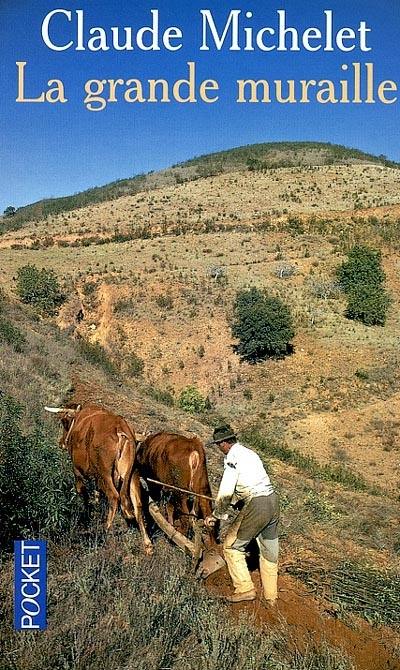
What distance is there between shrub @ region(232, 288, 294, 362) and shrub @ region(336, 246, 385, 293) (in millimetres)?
5594

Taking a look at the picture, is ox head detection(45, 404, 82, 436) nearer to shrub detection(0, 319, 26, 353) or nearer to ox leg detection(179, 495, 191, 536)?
ox leg detection(179, 495, 191, 536)

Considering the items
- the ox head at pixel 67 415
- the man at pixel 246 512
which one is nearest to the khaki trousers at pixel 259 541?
the man at pixel 246 512

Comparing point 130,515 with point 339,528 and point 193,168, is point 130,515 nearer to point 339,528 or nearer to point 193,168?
point 339,528

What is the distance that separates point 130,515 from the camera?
6.03 meters

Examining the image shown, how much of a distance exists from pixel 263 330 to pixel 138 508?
1731 centimetres

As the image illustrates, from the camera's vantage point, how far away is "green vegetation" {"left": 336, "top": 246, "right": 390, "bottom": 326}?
25656 millimetres

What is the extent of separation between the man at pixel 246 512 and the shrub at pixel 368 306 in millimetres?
21217

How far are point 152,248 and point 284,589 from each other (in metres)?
31.2

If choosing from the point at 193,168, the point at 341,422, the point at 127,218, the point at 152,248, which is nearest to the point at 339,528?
the point at 341,422

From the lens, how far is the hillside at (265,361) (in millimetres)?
6227

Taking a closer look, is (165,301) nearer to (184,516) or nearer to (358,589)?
(184,516)

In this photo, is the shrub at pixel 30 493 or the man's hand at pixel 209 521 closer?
the shrub at pixel 30 493

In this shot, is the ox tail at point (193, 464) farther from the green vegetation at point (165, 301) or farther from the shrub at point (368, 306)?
the green vegetation at point (165, 301)

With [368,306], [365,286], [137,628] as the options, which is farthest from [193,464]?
[365,286]
